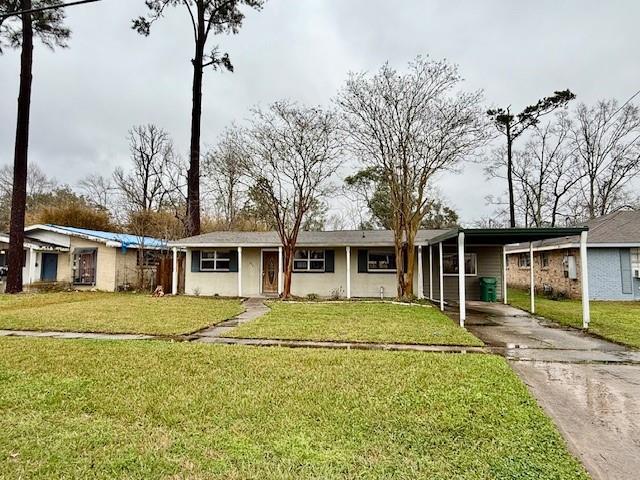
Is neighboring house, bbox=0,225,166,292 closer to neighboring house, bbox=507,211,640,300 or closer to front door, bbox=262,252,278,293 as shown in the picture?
front door, bbox=262,252,278,293

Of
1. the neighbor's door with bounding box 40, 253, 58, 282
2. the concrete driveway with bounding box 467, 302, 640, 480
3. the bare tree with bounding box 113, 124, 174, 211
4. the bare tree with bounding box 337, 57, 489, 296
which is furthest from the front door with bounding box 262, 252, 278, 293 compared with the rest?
the bare tree with bounding box 113, 124, 174, 211

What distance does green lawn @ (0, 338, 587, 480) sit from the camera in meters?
2.80

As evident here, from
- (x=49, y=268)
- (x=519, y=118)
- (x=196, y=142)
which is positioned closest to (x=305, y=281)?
(x=196, y=142)

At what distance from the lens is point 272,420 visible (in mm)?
3633

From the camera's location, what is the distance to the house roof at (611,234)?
15.7 meters

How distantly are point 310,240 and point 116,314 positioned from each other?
787 centimetres

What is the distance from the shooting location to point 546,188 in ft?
90.6

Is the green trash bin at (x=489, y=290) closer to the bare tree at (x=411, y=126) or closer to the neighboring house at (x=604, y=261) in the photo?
the bare tree at (x=411, y=126)

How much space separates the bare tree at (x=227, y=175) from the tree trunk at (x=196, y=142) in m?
0.79

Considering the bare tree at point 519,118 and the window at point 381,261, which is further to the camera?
the bare tree at point 519,118

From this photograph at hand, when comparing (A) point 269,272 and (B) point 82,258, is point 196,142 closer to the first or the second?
(B) point 82,258

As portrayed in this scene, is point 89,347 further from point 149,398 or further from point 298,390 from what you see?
point 298,390

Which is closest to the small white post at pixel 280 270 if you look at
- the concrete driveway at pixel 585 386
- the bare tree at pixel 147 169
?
the concrete driveway at pixel 585 386

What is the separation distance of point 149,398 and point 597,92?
27958mm
